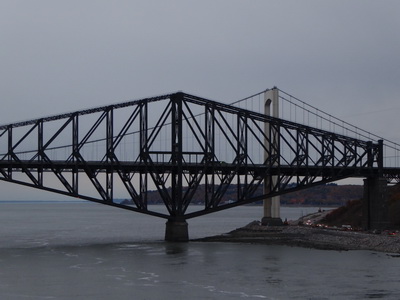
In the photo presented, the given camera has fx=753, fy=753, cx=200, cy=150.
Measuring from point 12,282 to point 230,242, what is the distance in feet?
133

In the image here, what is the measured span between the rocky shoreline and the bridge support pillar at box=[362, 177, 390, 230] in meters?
5.87

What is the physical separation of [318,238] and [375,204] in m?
13.7

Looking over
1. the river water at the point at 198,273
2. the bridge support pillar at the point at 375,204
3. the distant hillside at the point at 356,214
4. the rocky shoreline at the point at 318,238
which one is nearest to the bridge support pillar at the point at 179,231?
the rocky shoreline at the point at 318,238

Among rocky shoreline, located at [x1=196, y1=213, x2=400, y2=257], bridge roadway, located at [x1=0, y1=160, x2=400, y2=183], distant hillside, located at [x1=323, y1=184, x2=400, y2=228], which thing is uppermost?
bridge roadway, located at [x1=0, y1=160, x2=400, y2=183]

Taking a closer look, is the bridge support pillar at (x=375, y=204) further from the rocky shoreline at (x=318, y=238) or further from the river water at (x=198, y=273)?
the river water at (x=198, y=273)

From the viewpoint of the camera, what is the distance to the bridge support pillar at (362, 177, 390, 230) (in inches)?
3730

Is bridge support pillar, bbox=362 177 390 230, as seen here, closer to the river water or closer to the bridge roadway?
the bridge roadway

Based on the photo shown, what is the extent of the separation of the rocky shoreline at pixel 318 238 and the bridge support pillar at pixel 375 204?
587 cm

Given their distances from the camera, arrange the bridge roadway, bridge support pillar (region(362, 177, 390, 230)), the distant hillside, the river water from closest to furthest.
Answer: the river water → the bridge roadway → bridge support pillar (region(362, 177, 390, 230)) → the distant hillside

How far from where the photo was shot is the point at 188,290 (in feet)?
148

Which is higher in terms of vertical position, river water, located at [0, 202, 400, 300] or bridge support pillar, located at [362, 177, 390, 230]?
bridge support pillar, located at [362, 177, 390, 230]

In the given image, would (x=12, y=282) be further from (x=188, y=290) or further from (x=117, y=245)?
(x=117, y=245)

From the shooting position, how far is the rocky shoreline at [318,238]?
73812 millimetres

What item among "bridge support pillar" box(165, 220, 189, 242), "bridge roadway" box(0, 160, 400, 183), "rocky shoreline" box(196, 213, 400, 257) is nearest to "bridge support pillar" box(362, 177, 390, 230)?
"bridge roadway" box(0, 160, 400, 183)
